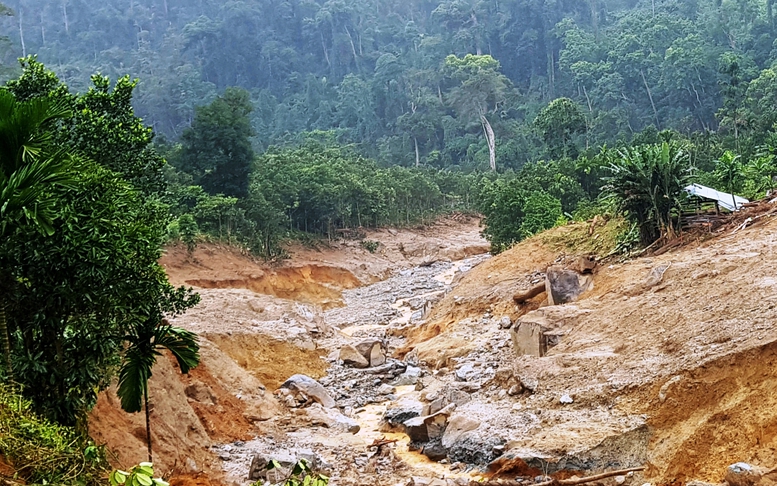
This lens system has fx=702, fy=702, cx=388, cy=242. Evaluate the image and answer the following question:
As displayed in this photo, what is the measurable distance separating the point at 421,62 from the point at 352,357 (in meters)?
81.5

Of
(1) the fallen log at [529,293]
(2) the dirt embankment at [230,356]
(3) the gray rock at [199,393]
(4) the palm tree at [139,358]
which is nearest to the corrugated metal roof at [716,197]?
(1) the fallen log at [529,293]

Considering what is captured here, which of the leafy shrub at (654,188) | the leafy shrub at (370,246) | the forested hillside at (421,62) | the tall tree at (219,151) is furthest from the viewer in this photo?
the forested hillside at (421,62)

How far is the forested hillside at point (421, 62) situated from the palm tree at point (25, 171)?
4647 centimetres

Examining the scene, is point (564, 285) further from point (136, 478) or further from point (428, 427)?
point (136, 478)

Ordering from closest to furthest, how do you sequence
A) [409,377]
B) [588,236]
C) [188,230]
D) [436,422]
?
[436,422]
[409,377]
[588,236]
[188,230]

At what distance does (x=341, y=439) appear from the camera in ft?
43.2

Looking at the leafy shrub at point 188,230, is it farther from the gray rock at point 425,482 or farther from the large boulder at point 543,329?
the gray rock at point 425,482

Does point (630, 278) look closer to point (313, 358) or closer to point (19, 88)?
point (313, 358)

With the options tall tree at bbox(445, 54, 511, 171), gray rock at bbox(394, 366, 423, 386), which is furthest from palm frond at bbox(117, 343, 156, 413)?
tall tree at bbox(445, 54, 511, 171)

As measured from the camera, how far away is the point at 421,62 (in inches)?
3762

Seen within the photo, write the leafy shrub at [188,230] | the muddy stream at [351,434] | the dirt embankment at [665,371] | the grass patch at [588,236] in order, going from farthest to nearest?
the leafy shrub at [188,230] < the grass patch at [588,236] < the muddy stream at [351,434] < the dirt embankment at [665,371]

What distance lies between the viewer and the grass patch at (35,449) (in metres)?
6.50

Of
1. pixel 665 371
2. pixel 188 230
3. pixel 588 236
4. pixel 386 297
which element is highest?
pixel 188 230

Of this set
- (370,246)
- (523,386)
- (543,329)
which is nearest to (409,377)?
(543,329)
